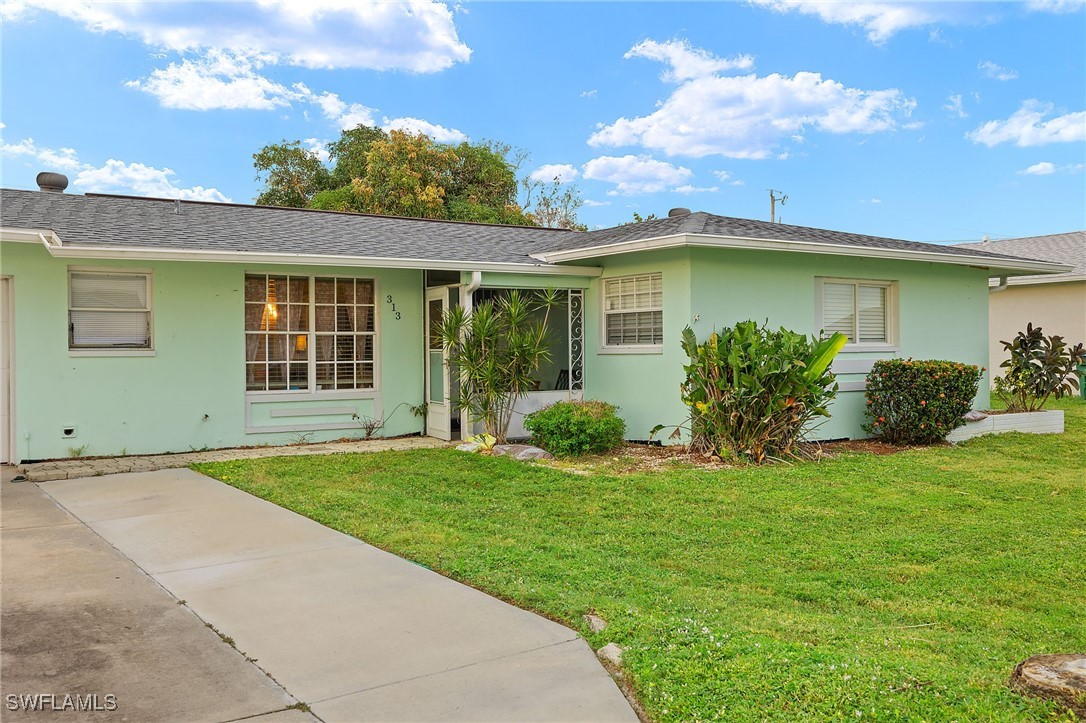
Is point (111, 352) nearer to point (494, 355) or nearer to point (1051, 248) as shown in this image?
point (494, 355)

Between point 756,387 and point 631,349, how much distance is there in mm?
2469

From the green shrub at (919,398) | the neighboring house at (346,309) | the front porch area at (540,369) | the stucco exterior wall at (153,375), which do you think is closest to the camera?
the stucco exterior wall at (153,375)

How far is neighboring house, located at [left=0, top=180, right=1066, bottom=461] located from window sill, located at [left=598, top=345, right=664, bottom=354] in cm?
2

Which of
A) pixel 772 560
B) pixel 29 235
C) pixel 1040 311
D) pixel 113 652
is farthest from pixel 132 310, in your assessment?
pixel 1040 311

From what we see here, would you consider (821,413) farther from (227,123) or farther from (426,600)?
(227,123)

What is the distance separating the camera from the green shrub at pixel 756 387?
938 centimetres

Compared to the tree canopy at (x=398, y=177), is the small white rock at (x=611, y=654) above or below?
below

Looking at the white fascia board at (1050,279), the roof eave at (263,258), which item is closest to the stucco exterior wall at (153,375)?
the roof eave at (263,258)

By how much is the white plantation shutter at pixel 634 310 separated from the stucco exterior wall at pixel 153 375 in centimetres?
353

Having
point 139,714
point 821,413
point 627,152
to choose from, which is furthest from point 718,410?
point 627,152

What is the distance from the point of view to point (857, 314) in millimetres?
12055

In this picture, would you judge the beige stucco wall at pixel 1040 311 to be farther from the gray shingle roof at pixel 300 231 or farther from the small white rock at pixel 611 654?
the small white rock at pixel 611 654

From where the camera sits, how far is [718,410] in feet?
31.5

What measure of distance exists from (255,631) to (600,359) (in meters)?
8.35
